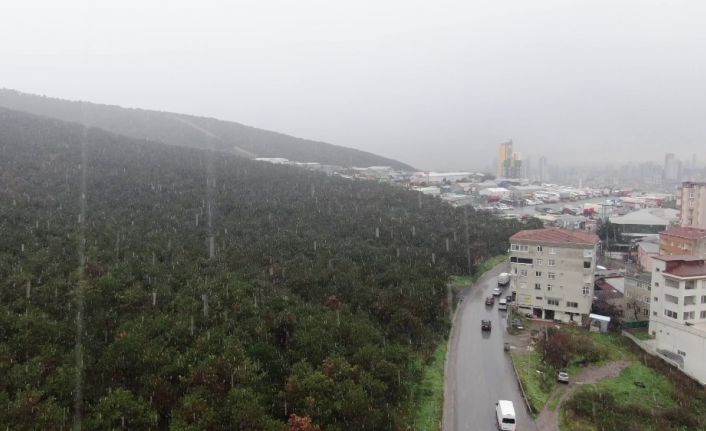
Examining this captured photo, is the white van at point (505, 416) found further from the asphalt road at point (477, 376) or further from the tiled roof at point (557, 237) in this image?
the tiled roof at point (557, 237)

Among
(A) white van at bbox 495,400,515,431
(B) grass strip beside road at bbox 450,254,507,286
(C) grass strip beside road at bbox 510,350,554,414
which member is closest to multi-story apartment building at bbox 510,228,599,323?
(B) grass strip beside road at bbox 450,254,507,286

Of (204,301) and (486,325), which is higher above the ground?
(204,301)

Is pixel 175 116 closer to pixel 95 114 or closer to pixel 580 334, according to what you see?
pixel 95 114

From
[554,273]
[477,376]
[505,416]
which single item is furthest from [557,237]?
[505,416]

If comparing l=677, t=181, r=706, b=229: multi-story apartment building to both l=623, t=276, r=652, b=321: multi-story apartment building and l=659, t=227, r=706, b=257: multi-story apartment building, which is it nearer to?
l=659, t=227, r=706, b=257: multi-story apartment building

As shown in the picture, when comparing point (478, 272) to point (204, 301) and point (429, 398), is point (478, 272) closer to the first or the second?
point (429, 398)

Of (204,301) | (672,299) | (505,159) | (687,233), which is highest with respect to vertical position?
(505,159)

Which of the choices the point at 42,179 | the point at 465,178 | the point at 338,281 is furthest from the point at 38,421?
the point at 465,178
